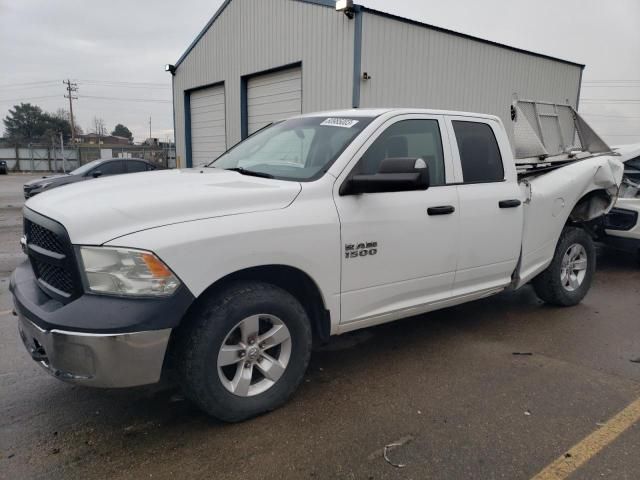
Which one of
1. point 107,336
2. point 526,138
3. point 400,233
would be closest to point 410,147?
point 400,233

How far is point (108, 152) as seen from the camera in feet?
139

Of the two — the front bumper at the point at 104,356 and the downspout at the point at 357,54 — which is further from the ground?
the downspout at the point at 357,54

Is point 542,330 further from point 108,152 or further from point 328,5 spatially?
point 108,152

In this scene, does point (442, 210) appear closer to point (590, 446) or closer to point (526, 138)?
point (590, 446)

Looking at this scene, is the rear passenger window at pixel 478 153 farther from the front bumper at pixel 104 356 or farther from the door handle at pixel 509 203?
the front bumper at pixel 104 356

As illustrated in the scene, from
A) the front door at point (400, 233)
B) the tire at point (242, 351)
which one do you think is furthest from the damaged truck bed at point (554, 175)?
the tire at point (242, 351)

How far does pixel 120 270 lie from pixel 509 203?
Answer: 312 centimetres

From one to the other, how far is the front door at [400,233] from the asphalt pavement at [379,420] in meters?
0.54

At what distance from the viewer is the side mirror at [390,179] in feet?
9.98

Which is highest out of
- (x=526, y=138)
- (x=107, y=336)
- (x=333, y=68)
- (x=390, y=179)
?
(x=333, y=68)

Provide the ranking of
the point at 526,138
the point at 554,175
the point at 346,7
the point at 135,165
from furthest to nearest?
the point at 135,165 → the point at 346,7 → the point at 526,138 → the point at 554,175

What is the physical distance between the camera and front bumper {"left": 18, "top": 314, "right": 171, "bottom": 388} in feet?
7.88

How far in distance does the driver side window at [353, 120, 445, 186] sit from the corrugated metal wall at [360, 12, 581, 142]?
8855 millimetres

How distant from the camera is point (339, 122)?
3.68 metres
